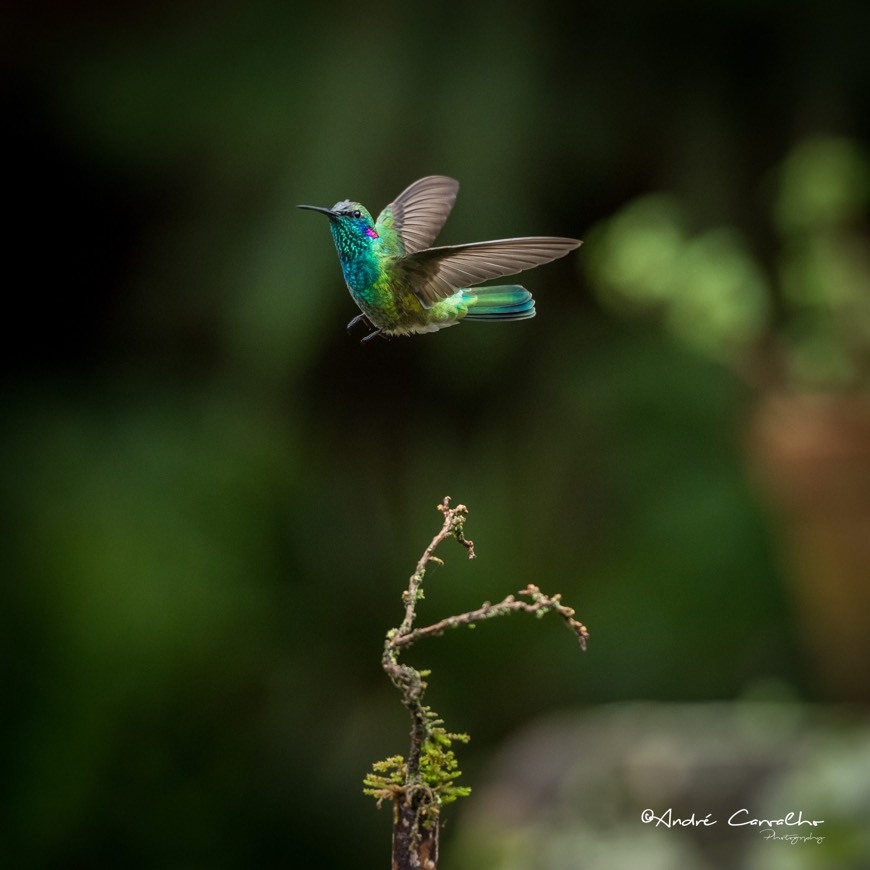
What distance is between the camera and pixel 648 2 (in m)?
3.69

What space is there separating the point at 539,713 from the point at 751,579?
29.1 inches

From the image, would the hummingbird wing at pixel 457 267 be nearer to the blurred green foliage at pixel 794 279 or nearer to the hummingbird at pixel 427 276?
the hummingbird at pixel 427 276

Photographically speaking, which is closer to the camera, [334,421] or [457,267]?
[457,267]

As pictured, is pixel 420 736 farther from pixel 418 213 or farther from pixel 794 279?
pixel 794 279

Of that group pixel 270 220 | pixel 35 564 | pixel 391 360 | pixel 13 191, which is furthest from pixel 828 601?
pixel 13 191

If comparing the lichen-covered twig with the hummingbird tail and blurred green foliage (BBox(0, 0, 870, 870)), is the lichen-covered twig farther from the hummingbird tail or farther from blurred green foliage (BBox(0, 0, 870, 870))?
blurred green foliage (BBox(0, 0, 870, 870))

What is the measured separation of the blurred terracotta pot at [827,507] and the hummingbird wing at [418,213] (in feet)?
6.32

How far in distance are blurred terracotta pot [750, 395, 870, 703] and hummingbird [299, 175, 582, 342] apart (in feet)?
6.68

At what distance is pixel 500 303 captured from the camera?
83cm

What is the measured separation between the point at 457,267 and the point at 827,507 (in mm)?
2174

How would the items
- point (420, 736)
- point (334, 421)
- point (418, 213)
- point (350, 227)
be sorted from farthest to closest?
1. point (334, 421)
2. point (418, 213)
3. point (350, 227)
4. point (420, 736)

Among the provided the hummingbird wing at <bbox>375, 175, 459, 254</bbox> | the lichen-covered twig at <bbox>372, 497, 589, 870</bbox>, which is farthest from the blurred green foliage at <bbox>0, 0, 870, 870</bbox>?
the lichen-covered twig at <bbox>372, 497, 589, 870</bbox>

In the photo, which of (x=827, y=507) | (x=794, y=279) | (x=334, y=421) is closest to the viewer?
(x=827, y=507)

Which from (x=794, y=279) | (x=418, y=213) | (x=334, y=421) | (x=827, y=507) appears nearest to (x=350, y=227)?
(x=418, y=213)
